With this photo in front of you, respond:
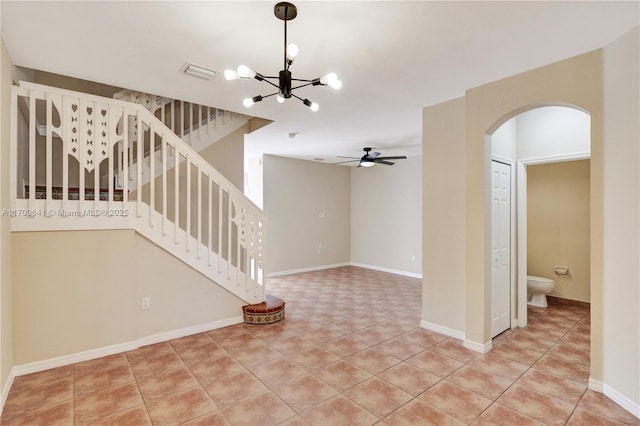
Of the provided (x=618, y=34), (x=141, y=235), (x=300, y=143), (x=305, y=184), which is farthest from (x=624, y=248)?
(x=305, y=184)

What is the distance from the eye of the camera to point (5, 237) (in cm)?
243

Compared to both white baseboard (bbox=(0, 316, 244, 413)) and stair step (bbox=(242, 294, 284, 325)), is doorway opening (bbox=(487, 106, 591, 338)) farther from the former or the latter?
white baseboard (bbox=(0, 316, 244, 413))

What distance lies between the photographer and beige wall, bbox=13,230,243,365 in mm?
2744

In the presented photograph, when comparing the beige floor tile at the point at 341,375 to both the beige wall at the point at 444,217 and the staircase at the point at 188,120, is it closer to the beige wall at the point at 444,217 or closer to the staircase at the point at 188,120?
the beige wall at the point at 444,217

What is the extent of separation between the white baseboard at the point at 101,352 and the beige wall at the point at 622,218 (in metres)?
3.69

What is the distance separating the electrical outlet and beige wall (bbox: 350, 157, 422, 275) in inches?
212

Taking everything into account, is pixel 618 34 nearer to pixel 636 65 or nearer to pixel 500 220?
pixel 636 65

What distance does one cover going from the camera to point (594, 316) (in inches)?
98.5

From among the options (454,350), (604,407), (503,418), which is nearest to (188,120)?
(454,350)

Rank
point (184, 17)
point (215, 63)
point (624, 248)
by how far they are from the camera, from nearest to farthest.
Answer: point (184, 17)
point (624, 248)
point (215, 63)

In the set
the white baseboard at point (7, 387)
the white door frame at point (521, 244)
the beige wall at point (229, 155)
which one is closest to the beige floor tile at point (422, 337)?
the white door frame at point (521, 244)

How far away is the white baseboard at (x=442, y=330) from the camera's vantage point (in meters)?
3.50

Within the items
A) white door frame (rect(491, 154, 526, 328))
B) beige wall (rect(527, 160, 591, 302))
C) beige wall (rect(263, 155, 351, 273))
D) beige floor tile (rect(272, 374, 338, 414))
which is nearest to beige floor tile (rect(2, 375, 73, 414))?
beige floor tile (rect(272, 374, 338, 414))

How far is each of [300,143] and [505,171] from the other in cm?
341
